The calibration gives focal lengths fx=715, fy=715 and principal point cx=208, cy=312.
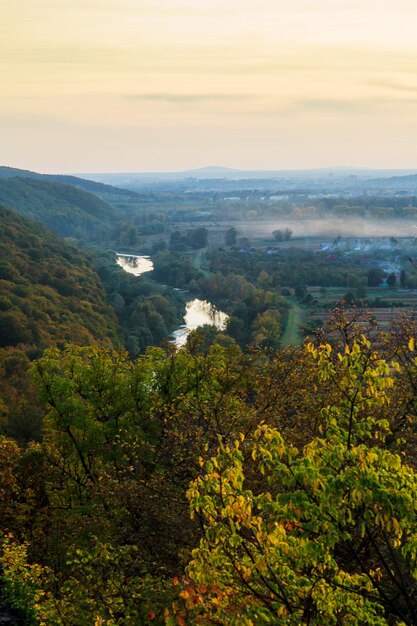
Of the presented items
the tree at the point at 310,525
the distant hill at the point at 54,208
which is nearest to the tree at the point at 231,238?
the distant hill at the point at 54,208

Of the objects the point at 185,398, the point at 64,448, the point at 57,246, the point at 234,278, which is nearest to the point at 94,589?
the point at 185,398

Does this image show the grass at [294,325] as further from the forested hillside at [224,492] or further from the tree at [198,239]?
the tree at [198,239]

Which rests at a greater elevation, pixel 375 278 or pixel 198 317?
pixel 375 278

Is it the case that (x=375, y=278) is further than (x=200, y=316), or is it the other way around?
(x=375, y=278)

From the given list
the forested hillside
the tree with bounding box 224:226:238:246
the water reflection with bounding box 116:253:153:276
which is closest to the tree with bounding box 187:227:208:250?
the tree with bounding box 224:226:238:246

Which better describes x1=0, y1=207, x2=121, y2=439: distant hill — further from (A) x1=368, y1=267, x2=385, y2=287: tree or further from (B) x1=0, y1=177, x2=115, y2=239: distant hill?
(B) x1=0, y1=177, x2=115, y2=239: distant hill

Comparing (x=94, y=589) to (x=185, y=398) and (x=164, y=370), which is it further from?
(x=164, y=370)

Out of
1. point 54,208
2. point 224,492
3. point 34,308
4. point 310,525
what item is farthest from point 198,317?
point 54,208

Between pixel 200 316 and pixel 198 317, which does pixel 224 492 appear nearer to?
pixel 198 317
